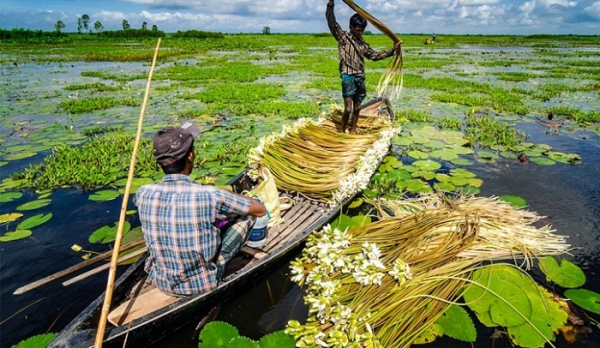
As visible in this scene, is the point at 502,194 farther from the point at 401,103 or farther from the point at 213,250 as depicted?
the point at 401,103

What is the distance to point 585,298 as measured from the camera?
131 inches

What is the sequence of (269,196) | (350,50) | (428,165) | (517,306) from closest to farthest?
(517,306)
(269,196)
(350,50)
(428,165)

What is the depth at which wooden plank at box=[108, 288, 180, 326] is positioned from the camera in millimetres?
2720

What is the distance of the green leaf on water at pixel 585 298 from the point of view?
321cm

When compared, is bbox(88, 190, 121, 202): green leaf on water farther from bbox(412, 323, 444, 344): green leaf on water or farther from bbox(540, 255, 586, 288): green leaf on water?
bbox(540, 255, 586, 288): green leaf on water

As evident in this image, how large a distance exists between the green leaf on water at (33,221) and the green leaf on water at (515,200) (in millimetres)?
6997

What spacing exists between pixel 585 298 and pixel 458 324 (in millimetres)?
1426

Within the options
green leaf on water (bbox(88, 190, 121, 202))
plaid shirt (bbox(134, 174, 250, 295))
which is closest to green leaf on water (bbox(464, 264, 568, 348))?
plaid shirt (bbox(134, 174, 250, 295))

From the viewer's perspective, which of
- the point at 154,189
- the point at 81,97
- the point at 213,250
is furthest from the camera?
the point at 81,97

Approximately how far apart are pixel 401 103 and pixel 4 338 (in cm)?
1200

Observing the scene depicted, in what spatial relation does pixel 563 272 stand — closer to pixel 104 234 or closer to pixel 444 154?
pixel 444 154

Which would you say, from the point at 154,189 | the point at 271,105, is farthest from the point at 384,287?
the point at 271,105

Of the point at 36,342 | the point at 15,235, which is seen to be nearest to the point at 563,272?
the point at 36,342

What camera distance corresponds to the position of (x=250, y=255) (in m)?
3.71
